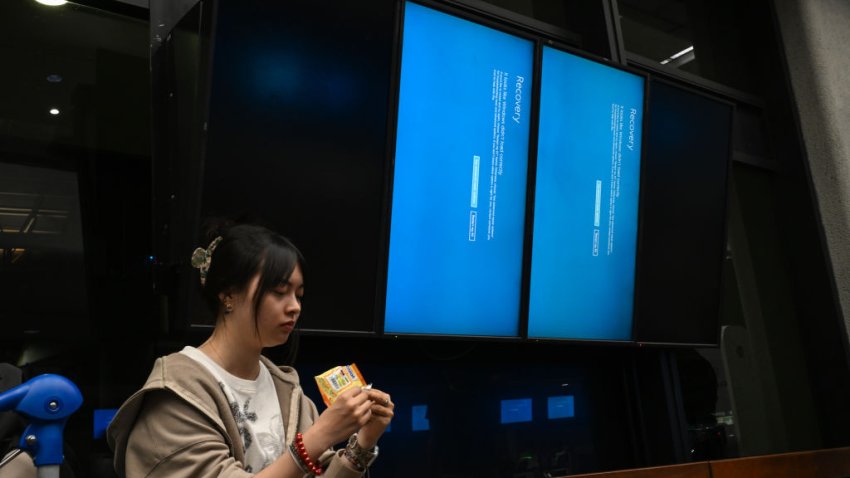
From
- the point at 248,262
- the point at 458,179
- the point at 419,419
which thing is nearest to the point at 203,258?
the point at 248,262

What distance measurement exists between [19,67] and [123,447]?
5.32ft

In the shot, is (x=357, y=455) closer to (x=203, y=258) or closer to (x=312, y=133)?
(x=203, y=258)

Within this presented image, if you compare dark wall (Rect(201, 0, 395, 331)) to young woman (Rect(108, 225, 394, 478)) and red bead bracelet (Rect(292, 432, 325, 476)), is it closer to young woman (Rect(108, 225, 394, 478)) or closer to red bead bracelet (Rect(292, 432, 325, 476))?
young woman (Rect(108, 225, 394, 478))

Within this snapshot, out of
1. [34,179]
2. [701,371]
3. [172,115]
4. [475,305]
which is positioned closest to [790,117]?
[701,371]

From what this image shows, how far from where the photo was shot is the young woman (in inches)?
49.6

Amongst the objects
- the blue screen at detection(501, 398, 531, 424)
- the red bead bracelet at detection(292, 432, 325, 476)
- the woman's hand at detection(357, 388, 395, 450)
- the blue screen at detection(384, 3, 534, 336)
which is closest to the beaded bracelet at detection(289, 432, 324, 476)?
the red bead bracelet at detection(292, 432, 325, 476)

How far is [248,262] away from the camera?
146 cm

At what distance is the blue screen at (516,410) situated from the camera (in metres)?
3.30

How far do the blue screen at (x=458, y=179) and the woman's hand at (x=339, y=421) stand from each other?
1251mm

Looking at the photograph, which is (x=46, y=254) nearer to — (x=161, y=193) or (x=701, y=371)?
(x=161, y=193)

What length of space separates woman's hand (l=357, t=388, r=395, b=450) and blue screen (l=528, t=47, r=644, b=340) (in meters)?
1.71

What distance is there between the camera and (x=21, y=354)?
7.32 ft

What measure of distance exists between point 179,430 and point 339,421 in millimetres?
282

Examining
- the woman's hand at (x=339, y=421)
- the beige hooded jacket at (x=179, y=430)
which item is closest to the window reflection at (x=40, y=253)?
the beige hooded jacket at (x=179, y=430)
